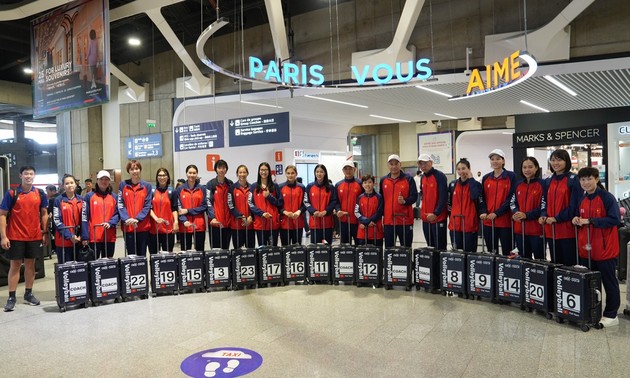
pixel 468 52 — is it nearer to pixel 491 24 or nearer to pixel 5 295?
pixel 491 24

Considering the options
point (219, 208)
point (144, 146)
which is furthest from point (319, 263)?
point (144, 146)

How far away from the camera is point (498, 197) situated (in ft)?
16.7

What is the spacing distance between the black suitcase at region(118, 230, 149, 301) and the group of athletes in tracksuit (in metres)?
3.58

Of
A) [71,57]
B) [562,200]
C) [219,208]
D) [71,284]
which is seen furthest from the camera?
[71,57]

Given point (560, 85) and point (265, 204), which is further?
point (560, 85)

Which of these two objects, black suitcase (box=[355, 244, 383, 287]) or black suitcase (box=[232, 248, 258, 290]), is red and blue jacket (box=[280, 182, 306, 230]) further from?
black suitcase (box=[355, 244, 383, 287])

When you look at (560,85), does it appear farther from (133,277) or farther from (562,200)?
(133,277)

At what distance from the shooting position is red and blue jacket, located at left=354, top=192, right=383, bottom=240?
581 cm

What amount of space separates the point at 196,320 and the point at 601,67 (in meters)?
7.33

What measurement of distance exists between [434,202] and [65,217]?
15.0 feet

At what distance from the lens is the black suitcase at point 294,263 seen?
589 centimetres

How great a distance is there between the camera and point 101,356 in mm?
3588

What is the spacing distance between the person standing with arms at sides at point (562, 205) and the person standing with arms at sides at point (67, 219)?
17.3 feet

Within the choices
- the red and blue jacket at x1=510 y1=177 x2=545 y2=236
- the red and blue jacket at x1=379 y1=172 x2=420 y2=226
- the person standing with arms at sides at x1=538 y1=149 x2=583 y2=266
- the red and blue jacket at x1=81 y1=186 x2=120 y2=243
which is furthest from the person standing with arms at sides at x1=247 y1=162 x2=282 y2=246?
the person standing with arms at sides at x1=538 y1=149 x2=583 y2=266
